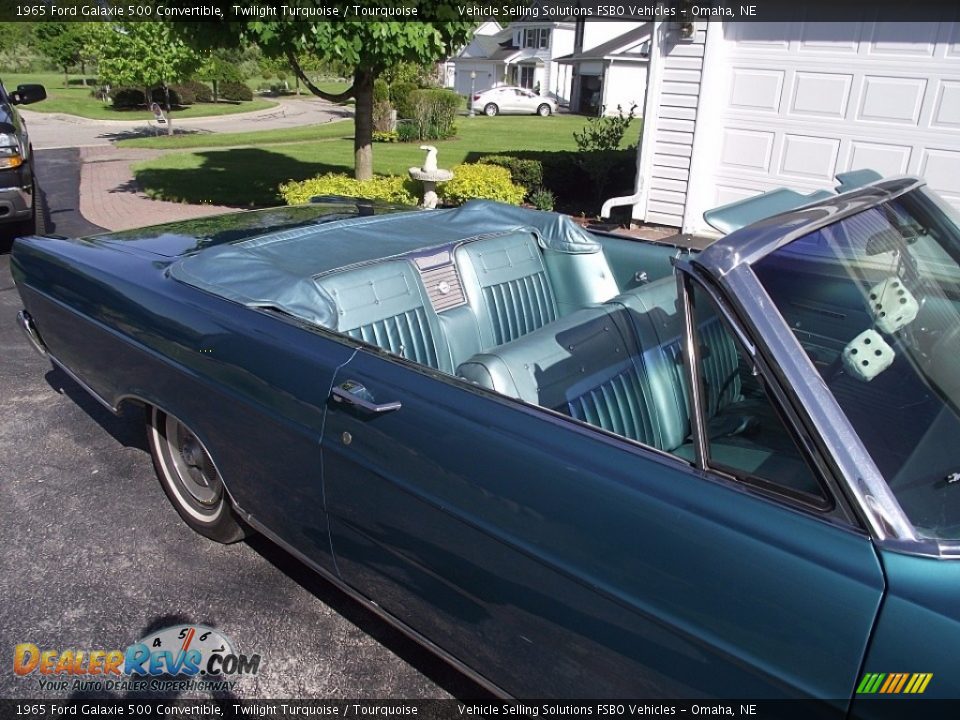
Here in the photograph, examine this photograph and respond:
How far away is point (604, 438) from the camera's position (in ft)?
5.74

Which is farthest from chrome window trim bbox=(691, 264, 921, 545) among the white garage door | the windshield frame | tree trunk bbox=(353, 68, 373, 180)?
tree trunk bbox=(353, 68, 373, 180)

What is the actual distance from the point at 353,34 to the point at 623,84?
108 ft

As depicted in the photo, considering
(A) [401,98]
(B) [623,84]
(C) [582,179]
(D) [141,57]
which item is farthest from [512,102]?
(C) [582,179]

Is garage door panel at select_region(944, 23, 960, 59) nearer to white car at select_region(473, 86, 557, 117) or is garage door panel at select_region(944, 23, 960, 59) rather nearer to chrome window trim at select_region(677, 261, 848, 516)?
chrome window trim at select_region(677, 261, 848, 516)

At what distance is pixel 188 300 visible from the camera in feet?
8.57

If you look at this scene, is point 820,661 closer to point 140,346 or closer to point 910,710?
point 910,710

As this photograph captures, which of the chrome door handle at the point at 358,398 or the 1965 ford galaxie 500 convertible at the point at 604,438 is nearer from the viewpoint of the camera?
the 1965 ford galaxie 500 convertible at the point at 604,438

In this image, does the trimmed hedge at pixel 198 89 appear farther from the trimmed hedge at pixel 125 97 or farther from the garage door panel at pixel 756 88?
the garage door panel at pixel 756 88

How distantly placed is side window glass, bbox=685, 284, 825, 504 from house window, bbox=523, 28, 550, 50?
160ft

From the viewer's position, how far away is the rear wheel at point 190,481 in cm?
300

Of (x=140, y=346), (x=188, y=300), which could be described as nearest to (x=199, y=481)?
(x=140, y=346)

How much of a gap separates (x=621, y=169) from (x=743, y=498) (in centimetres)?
1024

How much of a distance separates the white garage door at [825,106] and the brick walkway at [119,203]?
19.3ft

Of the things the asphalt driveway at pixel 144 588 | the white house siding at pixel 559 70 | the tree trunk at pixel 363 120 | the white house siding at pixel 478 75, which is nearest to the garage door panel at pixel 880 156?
the tree trunk at pixel 363 120
